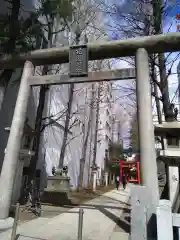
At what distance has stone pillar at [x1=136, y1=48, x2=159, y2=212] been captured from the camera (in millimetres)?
6273

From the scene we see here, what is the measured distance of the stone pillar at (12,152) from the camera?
275 inches

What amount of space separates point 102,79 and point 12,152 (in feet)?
12.5

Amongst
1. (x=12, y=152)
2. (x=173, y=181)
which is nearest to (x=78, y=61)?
(x=12, y=152)

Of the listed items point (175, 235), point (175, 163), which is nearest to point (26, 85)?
point (175, 163)

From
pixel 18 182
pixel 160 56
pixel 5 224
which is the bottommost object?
pixel 5 224

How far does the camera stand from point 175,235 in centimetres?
356

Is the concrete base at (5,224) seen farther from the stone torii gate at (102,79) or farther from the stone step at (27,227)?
the stone step at (27,227)

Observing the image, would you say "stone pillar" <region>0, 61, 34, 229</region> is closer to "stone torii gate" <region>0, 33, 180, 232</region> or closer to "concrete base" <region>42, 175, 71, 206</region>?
"stone torii gate" <region>0, 33, 180, 232</region>

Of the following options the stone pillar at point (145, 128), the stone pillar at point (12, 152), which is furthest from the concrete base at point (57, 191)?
the stone pillar at point (145, 128)

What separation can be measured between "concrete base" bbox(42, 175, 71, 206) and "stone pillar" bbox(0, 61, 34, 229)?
19.1ft

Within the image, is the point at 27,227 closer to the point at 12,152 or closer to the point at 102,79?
the point at 12,152

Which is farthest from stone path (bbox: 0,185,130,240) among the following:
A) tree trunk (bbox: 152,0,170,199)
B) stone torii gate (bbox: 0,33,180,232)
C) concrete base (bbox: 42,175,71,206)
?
tree trunk (bbox: 152,0,170,199)

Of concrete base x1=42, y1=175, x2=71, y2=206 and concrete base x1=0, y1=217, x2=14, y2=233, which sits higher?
concrete base x1=42, y1=175, x2=71, y2=206

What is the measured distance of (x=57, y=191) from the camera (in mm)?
13109
